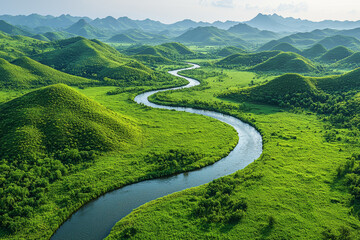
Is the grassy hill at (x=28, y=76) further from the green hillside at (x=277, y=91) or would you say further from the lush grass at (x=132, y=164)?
the green hillside at (x=277, y=91)

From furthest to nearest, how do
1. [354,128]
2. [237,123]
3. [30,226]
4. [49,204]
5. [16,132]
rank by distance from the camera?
[237,123], [354,128], [16,132], [49,204], [30,226]

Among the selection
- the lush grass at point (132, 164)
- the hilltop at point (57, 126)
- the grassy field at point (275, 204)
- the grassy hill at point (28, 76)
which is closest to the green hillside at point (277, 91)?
the lush grass at point (132, 164)

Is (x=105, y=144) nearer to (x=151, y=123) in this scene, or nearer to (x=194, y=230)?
(x=151, y=123)

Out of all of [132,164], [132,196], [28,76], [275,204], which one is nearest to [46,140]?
[132,164]

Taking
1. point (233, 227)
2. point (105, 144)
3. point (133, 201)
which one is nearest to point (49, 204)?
point (133, 201)

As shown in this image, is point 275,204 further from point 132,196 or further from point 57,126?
point 57,126

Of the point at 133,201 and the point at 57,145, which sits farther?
the point at 57,145

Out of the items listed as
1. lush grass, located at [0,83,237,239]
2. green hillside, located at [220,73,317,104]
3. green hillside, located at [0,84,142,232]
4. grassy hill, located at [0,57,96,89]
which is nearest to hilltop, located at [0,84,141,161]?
green hillside, located at [0,84,142,232]
